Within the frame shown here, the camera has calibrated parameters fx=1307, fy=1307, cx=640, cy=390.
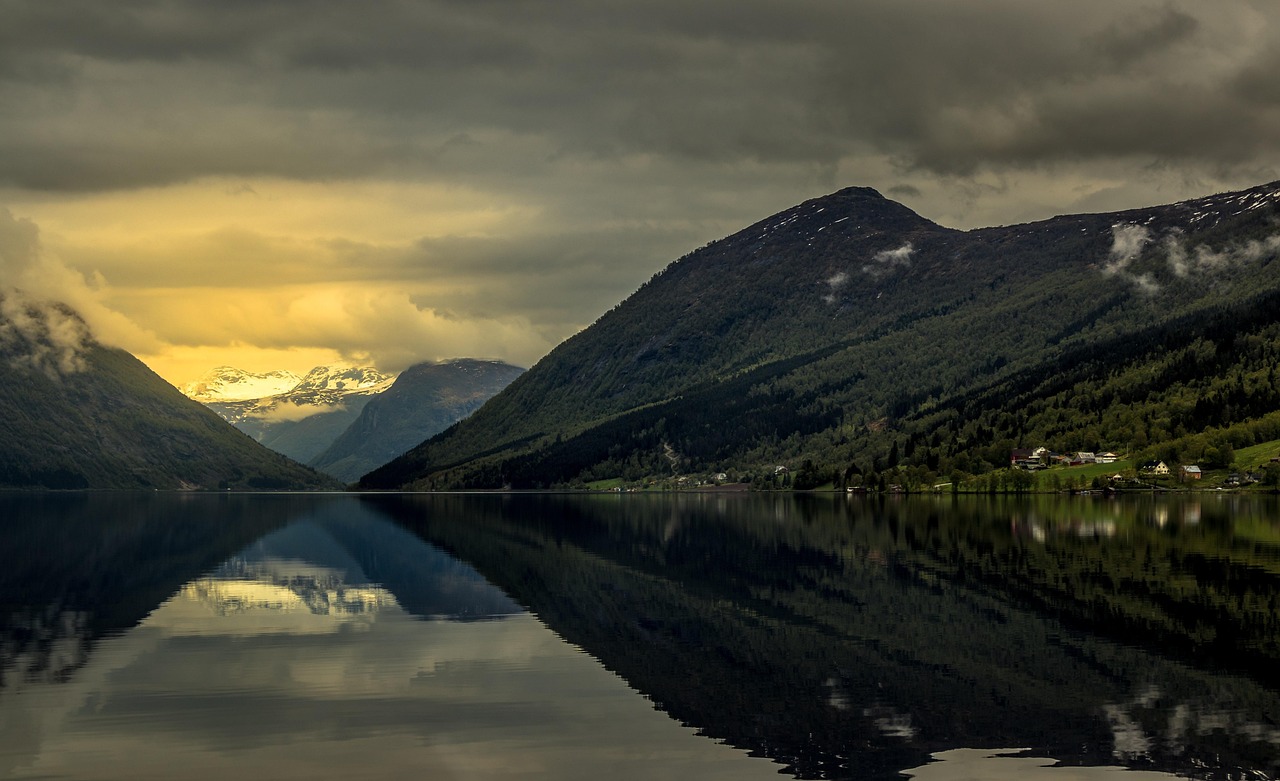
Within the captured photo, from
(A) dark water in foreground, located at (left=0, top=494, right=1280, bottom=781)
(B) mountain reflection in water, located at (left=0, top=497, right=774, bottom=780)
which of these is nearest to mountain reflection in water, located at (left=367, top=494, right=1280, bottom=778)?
(A) dark water in foreground, located at (left=0, top=494, right=1280, bottom=781)

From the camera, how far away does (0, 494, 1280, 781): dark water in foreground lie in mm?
38719

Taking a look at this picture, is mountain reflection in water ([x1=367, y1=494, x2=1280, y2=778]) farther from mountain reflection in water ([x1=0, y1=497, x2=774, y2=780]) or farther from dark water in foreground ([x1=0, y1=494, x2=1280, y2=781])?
mountain reflection in water ([x1=0, y1=497, x2=774, y2=780])

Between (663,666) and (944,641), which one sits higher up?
(944,641)

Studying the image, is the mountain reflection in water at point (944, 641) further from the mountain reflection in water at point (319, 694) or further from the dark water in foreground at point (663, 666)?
the mountain reflection in water at point (319, 694)

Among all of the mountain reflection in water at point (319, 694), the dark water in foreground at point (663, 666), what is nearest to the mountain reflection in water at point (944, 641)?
the dark water in foreground at point (663, 666)

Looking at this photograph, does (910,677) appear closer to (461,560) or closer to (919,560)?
(919,560)

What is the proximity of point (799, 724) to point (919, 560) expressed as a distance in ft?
188

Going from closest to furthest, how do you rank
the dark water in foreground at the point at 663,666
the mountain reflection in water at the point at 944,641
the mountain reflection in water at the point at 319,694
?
the mountain reflection in water at the point at 319,694 < the dark water in foreground at the point at 663,666 < the mountain reflection in water at the point at 944,641

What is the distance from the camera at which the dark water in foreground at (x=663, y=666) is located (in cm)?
3872

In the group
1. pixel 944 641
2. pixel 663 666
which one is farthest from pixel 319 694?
pixel 944 641

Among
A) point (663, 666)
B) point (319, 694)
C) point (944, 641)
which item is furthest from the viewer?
point (944, 641)

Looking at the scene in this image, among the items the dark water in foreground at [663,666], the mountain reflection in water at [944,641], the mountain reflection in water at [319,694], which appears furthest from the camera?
the mountain reflection in water at [944,641]

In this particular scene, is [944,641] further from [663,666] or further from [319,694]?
[319,694]

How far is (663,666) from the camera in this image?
177ft
